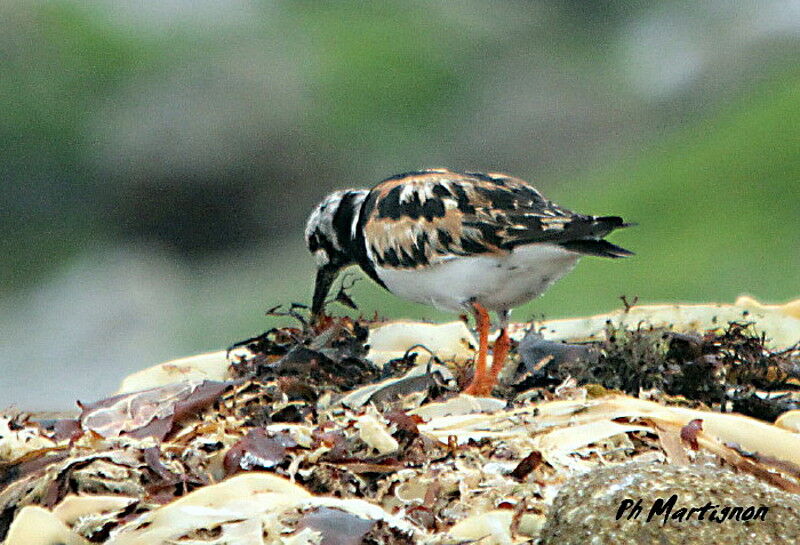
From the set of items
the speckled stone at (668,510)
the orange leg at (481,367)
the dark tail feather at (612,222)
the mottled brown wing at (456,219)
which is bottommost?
the speckled stone at (668,510)

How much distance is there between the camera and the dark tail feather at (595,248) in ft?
Answer: 10.9

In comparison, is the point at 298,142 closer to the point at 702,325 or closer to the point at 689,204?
the point at 689,204

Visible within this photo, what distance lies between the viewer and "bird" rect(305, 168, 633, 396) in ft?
11.6

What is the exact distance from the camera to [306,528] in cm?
207

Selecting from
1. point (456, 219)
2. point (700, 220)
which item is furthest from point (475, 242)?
point (700, 220)

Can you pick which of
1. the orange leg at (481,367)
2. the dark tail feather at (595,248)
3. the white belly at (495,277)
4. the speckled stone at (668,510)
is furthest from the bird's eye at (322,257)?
the speckled stone at (668,510)

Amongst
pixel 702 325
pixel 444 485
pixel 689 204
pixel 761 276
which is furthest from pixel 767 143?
pixel 444 485

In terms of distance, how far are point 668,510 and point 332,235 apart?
8.84 feet

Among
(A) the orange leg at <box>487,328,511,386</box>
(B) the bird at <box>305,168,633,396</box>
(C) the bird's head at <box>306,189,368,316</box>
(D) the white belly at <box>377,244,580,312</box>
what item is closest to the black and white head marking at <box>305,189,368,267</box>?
(C) the bird's head at <box>306,189,368,316</box>

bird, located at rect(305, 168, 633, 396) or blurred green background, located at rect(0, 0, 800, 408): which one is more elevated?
blurred green background, located at rect(0, 0, 800, 408)

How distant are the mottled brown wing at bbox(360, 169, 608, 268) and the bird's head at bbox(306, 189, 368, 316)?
269 millimetres

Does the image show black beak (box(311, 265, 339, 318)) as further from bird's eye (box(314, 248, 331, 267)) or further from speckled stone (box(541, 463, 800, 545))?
speckled stone (box(541, 463, 800, 545))

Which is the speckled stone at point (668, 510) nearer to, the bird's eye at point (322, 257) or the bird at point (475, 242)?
the bird at point (475, 242)

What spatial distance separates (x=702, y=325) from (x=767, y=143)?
10.5 metres
